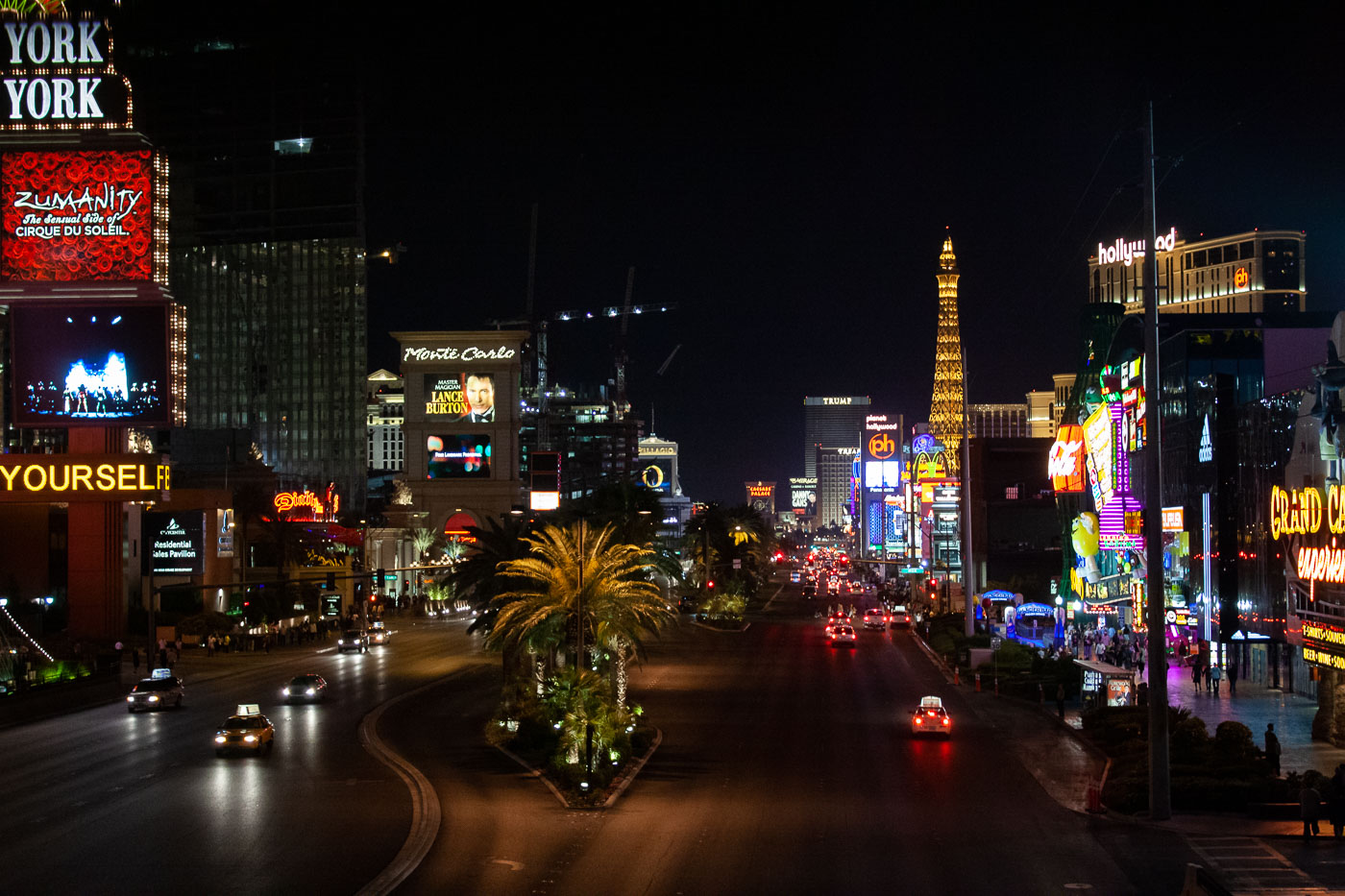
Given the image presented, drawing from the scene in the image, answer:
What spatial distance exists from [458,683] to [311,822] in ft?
101

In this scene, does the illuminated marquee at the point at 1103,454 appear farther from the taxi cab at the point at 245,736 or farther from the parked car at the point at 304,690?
the taxi cab at the point at 245,736

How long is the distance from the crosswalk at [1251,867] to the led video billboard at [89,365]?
2123 inches

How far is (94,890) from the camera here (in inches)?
823

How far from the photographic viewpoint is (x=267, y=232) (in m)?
169

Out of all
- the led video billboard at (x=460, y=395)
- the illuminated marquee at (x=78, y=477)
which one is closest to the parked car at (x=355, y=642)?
the illuminated marquee at (x=78, y=477)

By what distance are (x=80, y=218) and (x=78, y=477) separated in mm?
12430

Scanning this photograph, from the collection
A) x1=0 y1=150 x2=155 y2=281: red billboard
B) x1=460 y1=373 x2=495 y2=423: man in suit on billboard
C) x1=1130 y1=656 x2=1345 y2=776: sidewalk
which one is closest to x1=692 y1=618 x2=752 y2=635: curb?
x1=1130 y1=656 x2=1345 y2=776: sidewalk

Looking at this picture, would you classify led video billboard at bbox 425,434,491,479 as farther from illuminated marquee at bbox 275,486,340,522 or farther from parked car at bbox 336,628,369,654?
parked car at bbox 336,628,369,654

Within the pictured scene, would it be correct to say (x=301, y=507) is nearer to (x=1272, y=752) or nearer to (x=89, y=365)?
(x=89, y=365)

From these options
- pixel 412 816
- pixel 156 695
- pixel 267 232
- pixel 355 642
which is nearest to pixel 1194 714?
pixel 412 816

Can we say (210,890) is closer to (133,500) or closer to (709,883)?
(709,883)

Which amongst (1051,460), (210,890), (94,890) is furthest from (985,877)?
(1051,460)

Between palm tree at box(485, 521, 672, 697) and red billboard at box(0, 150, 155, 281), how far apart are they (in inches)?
1291

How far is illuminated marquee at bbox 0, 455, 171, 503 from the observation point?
218 ft
